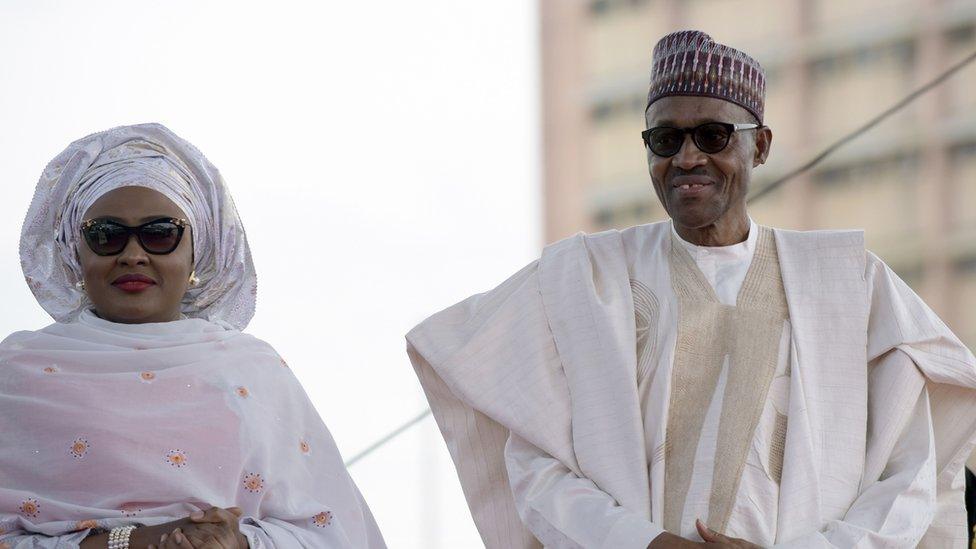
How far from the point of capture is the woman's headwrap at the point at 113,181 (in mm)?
3566

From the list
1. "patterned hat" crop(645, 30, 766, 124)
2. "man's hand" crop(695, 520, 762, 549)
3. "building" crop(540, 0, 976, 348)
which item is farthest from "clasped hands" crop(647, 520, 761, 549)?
"building" crop(540, 0, 976, 348)

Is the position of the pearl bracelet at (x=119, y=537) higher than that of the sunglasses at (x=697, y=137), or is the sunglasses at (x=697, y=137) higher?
the sunglasses at (x=697, y=137)

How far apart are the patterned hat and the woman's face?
121 centimetres

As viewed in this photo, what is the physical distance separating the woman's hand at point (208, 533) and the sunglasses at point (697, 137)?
1.34m

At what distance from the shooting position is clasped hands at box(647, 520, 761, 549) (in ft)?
10.7

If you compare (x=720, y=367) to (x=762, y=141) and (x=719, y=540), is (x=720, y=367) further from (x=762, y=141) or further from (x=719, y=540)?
(x=762, y=141)

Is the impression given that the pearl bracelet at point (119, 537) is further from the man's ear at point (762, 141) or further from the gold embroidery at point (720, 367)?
the man's ear at point (762, 141)

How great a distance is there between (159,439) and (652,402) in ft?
3.72

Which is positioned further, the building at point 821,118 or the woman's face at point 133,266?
the building at point 821,118

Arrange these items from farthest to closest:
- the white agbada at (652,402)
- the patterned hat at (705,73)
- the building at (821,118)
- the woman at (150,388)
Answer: the building at (821,118) < the patterned hat at (705,73) < the white agbada at (652,402) < the woman at (150,388)

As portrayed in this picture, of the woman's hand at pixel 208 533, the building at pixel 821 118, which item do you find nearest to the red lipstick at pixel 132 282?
the woman's hand at pixel 208 533

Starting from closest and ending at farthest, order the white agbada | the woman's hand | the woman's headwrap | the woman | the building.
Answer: the woman's hand, the woman, the white agbada, the woman's headwrap, the building

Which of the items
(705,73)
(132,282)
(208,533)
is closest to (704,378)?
(705,73)

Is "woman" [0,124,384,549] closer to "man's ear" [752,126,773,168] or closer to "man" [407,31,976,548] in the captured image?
"man" [407,31,976,548]
